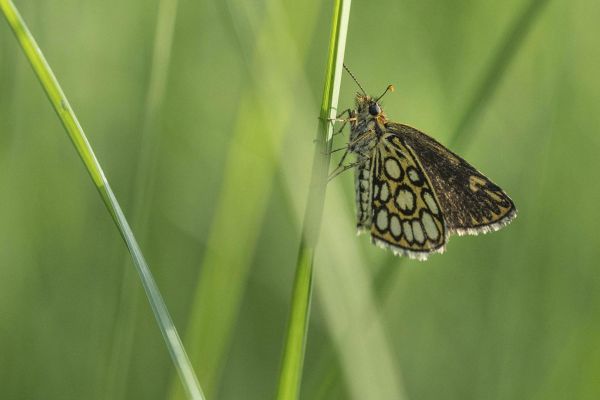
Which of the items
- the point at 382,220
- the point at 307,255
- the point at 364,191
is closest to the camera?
the point at 307,255

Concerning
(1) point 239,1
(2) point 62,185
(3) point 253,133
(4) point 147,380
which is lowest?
(4) point 147,380

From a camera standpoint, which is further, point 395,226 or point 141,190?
point 395,226

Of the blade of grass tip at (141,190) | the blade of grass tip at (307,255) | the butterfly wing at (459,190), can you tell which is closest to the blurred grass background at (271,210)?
the blade of grass tip at (141,190)

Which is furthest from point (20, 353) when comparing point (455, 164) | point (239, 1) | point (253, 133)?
point (455, 164)

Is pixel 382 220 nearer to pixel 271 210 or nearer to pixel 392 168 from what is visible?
pixel 392 168

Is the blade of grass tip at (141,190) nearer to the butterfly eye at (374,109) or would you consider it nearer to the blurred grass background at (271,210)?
the blurred grass background at (271,210)

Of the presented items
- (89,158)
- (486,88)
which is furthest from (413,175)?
(89,158)

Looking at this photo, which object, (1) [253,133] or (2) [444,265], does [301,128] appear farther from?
→ (2) [444,265]
